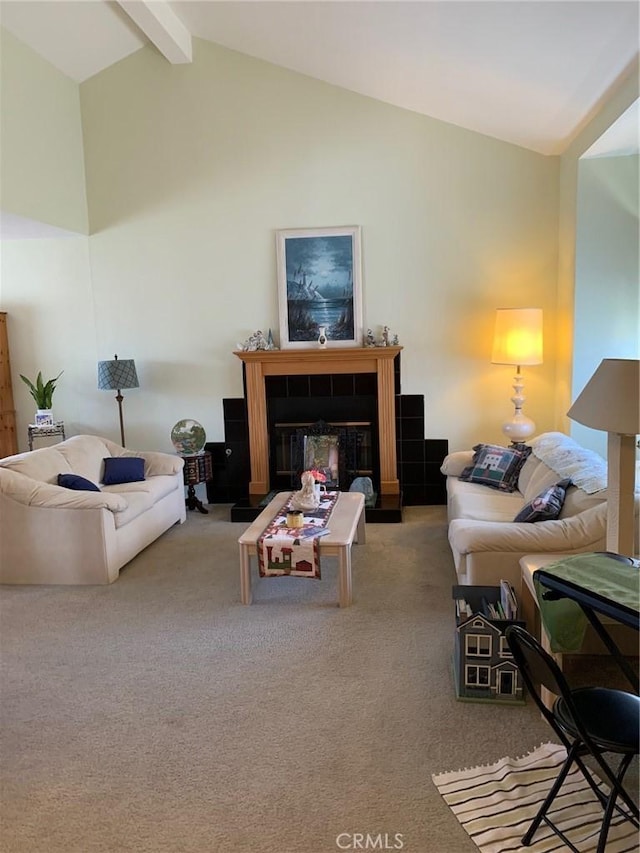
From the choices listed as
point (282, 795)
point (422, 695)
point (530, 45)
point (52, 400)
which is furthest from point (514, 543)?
point (52, 400)

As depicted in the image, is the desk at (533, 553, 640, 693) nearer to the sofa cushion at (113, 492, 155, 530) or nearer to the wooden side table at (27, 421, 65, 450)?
the sofa cushion at (113, 492, 155, 530)

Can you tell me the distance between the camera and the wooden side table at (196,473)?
5.85 meters

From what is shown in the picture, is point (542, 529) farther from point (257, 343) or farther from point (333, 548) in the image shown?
point (257, 343)

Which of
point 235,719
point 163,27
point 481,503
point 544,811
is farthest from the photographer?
point 163,27

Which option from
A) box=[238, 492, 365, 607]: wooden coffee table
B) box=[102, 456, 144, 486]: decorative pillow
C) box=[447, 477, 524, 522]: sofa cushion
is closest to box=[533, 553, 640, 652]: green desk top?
box=[238, 492, 365, 607]: wooden coffee table

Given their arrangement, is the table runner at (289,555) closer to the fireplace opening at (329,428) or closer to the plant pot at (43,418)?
the fireplace opening at (329,428)

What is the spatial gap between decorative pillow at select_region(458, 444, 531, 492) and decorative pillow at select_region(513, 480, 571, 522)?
124cm

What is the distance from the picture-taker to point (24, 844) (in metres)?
2.12

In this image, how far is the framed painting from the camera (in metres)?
5.88

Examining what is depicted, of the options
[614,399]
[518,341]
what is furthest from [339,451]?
[614,399]

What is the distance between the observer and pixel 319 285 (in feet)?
19.4

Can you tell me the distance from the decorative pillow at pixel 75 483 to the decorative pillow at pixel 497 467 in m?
2.90

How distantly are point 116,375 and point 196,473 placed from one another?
1.17 meters

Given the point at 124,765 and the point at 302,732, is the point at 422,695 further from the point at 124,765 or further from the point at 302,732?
the point at 124,765
